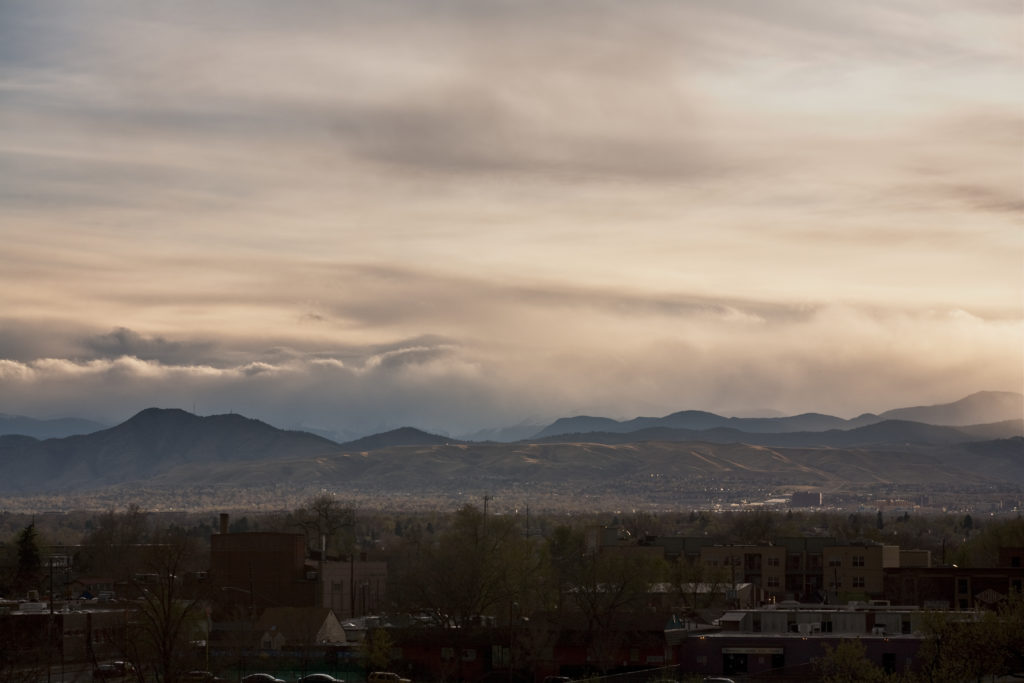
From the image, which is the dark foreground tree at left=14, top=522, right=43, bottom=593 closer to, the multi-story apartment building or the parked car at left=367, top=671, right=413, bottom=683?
the parked car at left=367, top=671, right=413, bottom=683

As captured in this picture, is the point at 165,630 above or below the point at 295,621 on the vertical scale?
above

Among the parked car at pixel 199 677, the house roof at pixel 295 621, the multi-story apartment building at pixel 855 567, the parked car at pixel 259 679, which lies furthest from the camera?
the multi-story apartment building at pixel 855 567

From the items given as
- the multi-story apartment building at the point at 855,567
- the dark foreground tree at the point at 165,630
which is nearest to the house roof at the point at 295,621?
the dark foreground tree at the point at 165,630

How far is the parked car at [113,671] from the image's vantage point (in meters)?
89.1

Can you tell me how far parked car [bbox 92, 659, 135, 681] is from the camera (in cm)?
8908

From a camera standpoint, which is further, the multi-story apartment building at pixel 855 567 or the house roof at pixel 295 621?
the multi-story apartment building at pixel 855 567

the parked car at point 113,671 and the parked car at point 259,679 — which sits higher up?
the parked car at point 113,671

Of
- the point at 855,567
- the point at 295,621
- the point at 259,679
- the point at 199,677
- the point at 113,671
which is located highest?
the point at 855,567

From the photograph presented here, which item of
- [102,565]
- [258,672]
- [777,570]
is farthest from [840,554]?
[102,565]

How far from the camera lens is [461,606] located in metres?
110

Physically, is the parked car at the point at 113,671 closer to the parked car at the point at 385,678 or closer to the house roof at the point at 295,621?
the parked car at the point at 385,678

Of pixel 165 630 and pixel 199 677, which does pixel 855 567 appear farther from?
pixel 165 630

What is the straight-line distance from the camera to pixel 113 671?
9544cm

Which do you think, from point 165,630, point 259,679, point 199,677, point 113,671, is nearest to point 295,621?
point 113,671
